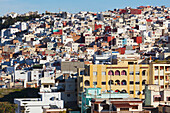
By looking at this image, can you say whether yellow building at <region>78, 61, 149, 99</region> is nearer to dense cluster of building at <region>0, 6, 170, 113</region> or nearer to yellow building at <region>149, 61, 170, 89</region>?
dense cluster of building at <region>0, 6, 170, 113</region>

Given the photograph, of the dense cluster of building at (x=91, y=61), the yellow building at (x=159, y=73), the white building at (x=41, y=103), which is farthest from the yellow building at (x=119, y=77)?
the white building at (x=41, y=103)

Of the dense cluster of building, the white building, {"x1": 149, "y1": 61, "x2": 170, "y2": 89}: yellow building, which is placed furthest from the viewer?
{"x1": 149, "y1": 61, "x2": 170, "y2": 89}: yellow building

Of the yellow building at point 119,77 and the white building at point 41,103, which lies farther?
the yellow building at point 119,77

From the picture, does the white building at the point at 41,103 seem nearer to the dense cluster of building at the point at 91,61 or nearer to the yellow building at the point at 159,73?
the dense cluster of building at the point at 91,61

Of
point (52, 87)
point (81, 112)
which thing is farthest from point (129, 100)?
point (52, 87)

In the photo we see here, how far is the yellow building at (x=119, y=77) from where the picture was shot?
33062 millimetres

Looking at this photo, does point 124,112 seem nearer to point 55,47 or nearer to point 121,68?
point 121,68

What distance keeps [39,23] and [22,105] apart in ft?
260

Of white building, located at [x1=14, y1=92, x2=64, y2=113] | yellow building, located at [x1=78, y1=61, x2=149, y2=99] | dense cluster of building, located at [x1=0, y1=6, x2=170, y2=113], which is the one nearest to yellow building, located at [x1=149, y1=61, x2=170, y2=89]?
dense cluster of building, located at [x1=0, y1=6, x2=170, y2=113]

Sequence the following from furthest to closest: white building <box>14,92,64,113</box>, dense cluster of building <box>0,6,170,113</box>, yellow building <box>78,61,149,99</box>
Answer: yellow building <box>78,61,149,99</box>
white building <box>14,92,64,113</box>
dense cluster of building <box>0,6,170,113</box>

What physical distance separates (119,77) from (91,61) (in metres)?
18.8

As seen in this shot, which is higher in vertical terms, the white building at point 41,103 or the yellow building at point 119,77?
the yellow building at point 119,77

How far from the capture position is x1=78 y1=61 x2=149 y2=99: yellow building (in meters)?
33.1

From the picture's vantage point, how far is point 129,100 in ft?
78.3
